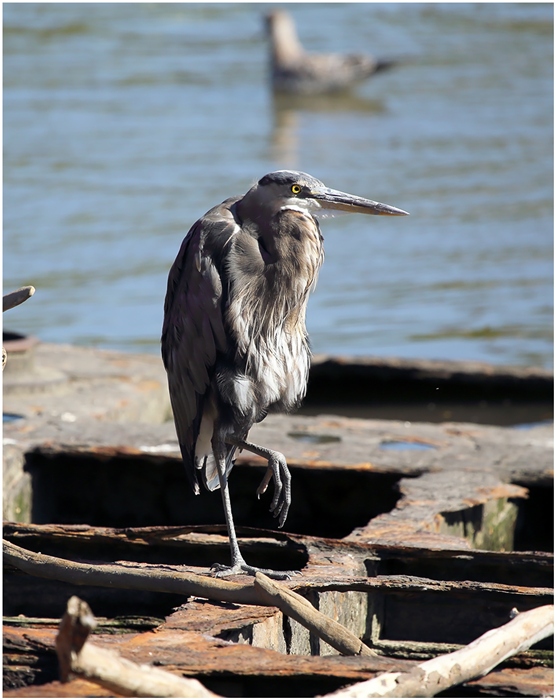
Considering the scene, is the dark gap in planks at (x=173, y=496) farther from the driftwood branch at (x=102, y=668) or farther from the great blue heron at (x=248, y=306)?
the driftwood branch at (x=102, y=668)

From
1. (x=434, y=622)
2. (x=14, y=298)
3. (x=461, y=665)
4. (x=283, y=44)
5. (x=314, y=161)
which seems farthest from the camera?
(x=283, y=44)

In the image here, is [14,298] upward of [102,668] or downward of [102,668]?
upward

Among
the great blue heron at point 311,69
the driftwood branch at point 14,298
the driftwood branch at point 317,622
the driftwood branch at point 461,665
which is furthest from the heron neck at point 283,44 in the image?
the driftwood branch at point 461,665

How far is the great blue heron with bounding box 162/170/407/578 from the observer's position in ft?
12.8

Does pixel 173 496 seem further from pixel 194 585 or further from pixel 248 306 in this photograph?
pixel 194 585

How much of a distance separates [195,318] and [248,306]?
20 centimetres

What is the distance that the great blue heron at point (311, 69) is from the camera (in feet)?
62.4

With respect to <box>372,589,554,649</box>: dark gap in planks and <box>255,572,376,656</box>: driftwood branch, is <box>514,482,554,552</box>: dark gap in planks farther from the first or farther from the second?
<box>255,572,376,656</box>: driftwood branch

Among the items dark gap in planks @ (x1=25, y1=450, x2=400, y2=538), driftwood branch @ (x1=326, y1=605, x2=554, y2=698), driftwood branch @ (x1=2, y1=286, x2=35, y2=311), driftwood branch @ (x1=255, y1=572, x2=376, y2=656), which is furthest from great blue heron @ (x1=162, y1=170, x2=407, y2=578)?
dark gap in planks @ (x1=25, y1=450, x2=400, y2=538)

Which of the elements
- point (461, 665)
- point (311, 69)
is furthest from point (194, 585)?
point (311, 69)

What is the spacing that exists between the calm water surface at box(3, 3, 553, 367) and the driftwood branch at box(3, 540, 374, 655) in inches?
240

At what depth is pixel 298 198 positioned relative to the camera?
389cm

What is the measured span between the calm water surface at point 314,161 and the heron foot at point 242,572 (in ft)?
18.9

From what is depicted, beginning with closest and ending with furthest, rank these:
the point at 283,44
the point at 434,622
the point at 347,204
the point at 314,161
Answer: the point at 347,204 → the point at 434,622 → the point at 314,161 → the point at 283,44
